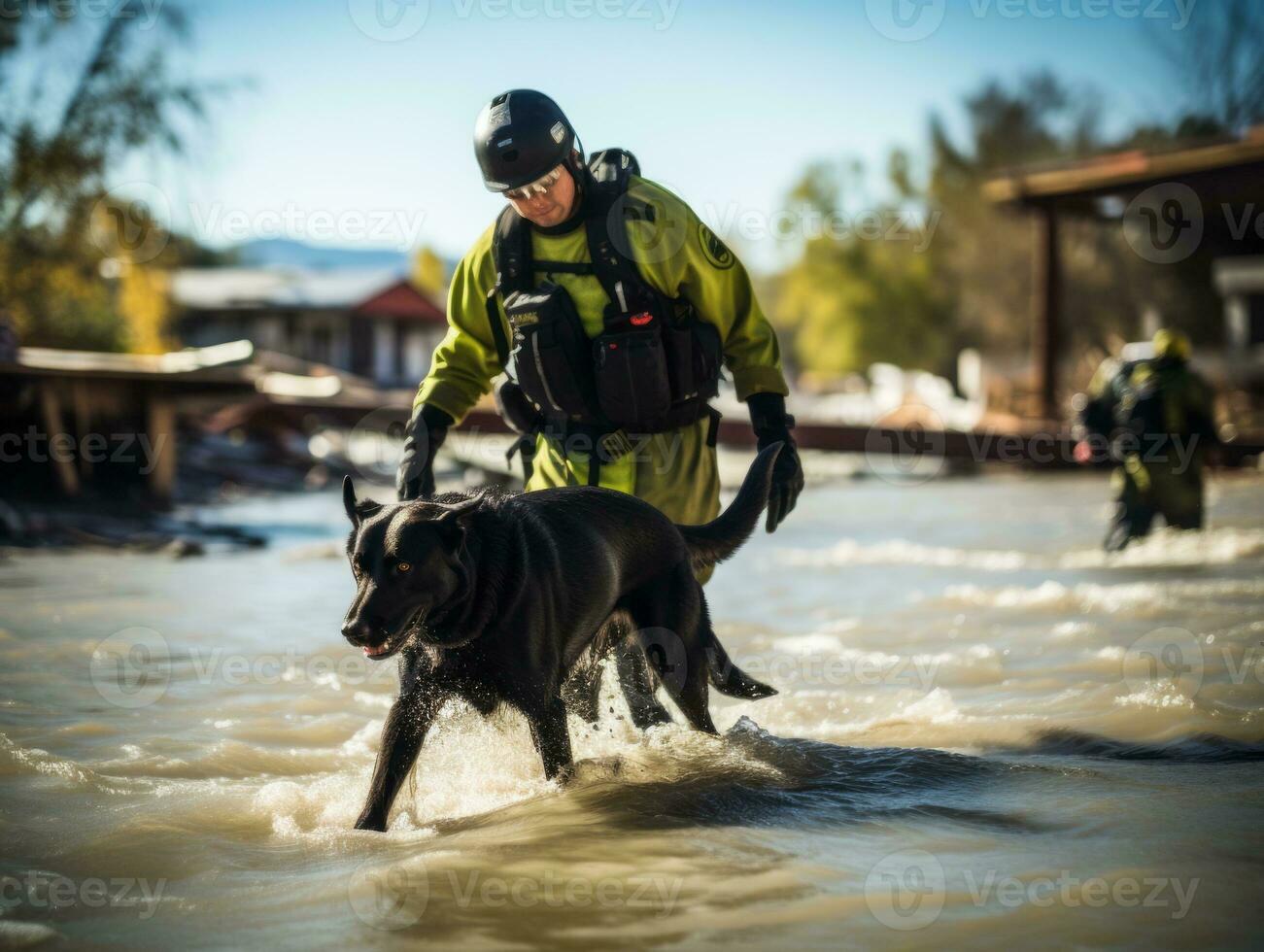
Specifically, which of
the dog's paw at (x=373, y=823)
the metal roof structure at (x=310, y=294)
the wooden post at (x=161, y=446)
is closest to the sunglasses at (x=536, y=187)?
the dog's paw at (x=373, y=823)

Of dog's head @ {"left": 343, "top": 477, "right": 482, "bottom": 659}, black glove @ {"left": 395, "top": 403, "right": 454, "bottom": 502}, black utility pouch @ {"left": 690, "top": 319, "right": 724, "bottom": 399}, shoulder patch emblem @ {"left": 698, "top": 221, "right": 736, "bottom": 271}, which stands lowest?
dog's head @ {"left": 343, "top": 477, "right": 482, "bottom": 659}

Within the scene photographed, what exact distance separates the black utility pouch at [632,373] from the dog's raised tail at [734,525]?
0.41m

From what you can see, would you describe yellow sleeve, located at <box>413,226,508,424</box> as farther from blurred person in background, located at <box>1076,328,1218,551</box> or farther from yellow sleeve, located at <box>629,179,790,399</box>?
blurred person in background, located at <box>1076,328,1218,551</box>

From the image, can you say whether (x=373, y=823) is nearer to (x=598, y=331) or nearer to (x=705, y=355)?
(x=598, y=331)

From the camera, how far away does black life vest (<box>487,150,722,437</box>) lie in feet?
14.3

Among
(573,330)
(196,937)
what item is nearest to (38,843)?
(196,937)

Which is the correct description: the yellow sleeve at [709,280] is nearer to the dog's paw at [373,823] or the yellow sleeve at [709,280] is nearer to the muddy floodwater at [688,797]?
the muddy floodwater at [688,797]

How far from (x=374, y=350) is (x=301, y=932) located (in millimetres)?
48046

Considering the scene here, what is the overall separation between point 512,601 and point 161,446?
35.5ft

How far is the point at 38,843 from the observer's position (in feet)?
11.9

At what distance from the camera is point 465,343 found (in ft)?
15.4

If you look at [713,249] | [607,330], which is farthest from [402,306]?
[607,330]

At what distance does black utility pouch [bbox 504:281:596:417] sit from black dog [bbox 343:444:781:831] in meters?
0.58

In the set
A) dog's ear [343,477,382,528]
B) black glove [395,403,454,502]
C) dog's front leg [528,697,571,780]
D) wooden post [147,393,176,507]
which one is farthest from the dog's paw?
wooden post [147,393,176,507]
